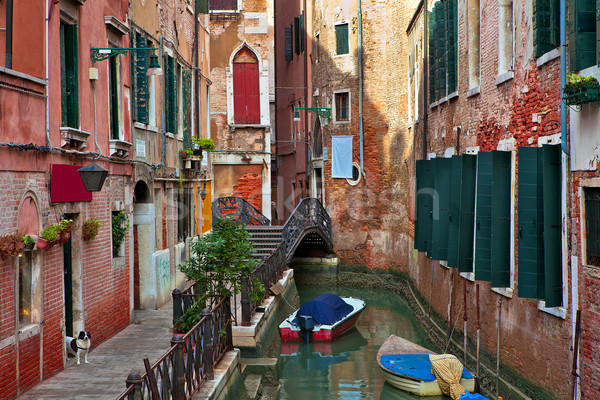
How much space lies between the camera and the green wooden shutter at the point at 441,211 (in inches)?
522

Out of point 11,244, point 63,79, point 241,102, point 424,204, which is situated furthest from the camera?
point 241,102

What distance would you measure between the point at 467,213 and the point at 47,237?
6.49 meters

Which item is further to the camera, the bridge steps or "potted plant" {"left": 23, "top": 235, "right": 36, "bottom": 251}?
the bridge steps

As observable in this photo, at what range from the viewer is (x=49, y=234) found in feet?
28.4

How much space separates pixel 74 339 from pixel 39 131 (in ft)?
9.08

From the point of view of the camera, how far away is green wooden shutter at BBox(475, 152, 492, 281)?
10250mm

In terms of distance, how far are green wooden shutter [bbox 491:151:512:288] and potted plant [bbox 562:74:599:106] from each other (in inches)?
108

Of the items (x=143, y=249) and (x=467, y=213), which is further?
(x=143, y=249)

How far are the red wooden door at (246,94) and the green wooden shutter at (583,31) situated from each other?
Result: 1879 cm

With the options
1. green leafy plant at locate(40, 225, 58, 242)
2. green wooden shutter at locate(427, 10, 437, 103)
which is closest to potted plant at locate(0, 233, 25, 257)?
green leafy plant at locate(40, 225, 58, 242)

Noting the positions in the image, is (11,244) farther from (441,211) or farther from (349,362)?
(349,362)

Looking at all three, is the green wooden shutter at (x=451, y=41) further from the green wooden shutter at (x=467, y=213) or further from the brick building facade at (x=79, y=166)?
the brick building facade at (x=79, y=166)

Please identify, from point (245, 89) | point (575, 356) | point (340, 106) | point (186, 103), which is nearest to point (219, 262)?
point (575, 356)

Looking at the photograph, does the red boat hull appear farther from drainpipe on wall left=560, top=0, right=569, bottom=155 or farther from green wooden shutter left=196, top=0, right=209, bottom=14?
green wooden shutter left=196, top=0, right=209, bottom=14
